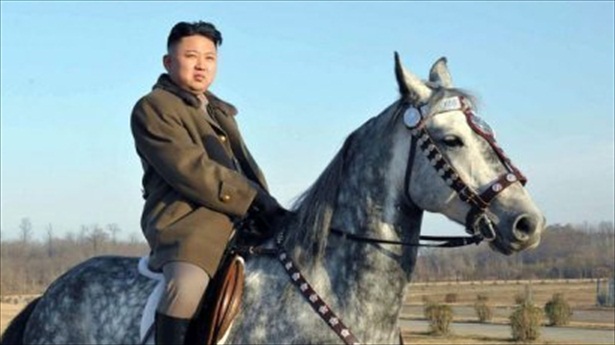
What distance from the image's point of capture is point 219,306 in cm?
464

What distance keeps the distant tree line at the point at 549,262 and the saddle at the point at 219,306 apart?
333ft

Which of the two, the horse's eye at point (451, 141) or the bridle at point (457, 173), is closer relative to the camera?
the bridle at point (457, 173)

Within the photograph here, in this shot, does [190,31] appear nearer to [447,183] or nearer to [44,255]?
[447,183]

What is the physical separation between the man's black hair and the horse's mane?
3.30ft

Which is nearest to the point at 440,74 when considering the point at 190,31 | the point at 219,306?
the point at 190,31

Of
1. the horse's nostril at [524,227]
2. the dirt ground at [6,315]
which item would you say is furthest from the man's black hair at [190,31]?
the dirt ground at [6,315]

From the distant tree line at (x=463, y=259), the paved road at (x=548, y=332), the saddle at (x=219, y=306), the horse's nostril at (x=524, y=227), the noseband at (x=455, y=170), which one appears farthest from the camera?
the distant tree line at (x=463, y=259)

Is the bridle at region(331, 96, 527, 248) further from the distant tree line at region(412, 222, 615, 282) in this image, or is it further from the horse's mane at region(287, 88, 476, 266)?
the distant tree line at region(412, 222, 615, 282)

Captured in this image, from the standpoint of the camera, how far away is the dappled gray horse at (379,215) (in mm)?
4402

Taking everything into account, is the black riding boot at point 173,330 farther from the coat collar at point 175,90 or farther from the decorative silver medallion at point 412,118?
the decorative silver medallion at point 412,118

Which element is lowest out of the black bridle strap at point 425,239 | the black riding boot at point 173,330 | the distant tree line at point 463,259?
the black riding boot at point 173,330

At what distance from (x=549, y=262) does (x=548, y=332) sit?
97.0 metres

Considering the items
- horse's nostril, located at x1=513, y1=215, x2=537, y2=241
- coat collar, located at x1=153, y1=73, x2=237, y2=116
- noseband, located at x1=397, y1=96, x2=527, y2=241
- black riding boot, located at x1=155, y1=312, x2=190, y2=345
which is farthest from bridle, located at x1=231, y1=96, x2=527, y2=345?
coat collar, located at x1=153, y1=73, x2=237, y2=116

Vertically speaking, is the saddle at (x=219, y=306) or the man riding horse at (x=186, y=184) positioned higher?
the man riding horse at (x=186, y=184)
